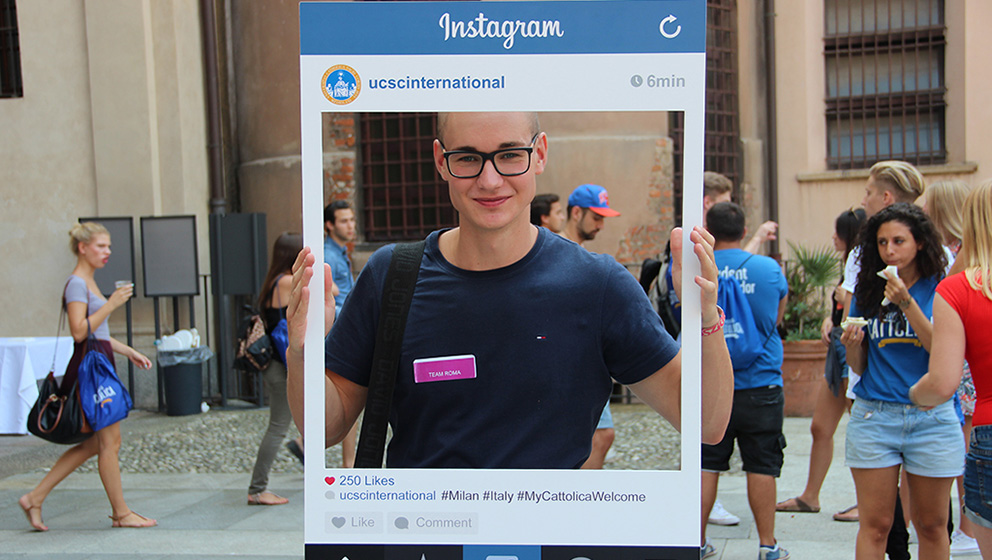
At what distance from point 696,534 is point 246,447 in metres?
7.03

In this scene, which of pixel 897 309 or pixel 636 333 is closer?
pixel 636 333

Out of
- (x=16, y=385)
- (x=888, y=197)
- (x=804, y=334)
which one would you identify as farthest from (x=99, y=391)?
(x=804, y=334)

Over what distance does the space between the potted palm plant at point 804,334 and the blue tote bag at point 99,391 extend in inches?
221

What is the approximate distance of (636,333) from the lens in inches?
80.7

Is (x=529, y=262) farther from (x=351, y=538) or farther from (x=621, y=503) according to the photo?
(x=351, y=538)

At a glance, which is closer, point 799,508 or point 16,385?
point 799,508

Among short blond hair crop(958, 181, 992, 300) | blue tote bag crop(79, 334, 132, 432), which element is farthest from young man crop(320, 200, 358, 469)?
short blond hair crop(958, 181, 992, 300)

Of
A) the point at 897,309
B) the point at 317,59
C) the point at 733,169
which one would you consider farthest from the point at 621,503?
the point at 733,169

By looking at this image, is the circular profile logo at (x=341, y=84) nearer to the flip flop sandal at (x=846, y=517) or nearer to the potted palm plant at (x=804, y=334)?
the flip flop sandal at (x=846, y=517)

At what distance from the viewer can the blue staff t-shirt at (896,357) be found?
3.73m

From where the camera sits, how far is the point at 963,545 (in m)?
4.84

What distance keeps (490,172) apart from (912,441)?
2.51 m

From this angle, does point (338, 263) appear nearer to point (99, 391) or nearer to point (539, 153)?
point (99, 391)

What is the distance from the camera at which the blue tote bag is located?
546 centimetres
